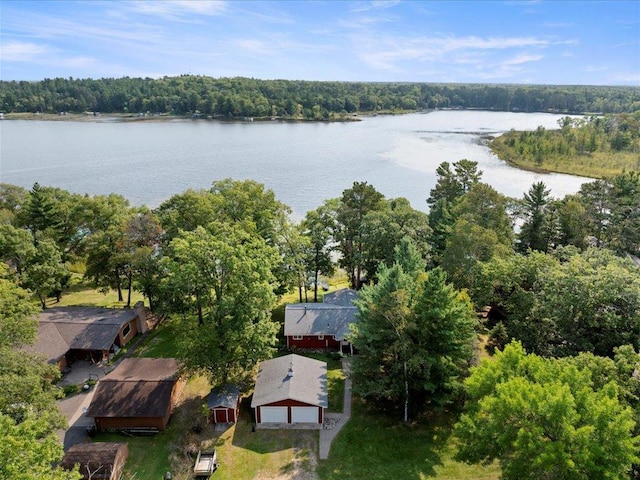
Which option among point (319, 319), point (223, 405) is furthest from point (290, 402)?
point (319, 319)

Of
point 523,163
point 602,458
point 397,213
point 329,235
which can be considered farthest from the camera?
point 523,163

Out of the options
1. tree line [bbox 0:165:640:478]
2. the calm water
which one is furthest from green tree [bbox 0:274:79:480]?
the calm water

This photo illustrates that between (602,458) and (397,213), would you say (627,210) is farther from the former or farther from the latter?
(602,458)

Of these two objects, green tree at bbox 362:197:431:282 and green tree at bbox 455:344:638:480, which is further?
green tree at bbox 362:197:431:282

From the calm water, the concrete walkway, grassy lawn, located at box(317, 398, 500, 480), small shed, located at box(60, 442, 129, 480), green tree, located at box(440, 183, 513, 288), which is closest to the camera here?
small shed, located at box(60, 442, 129, 480)

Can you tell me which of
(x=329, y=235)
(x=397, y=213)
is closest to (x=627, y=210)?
(x=397, y=213)

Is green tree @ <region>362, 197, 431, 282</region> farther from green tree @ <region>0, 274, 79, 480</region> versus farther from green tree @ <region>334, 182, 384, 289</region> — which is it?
green tree @ <region>0, 274, 79, 480</region>

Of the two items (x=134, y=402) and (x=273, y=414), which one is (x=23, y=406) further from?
(x=273, y=414)
